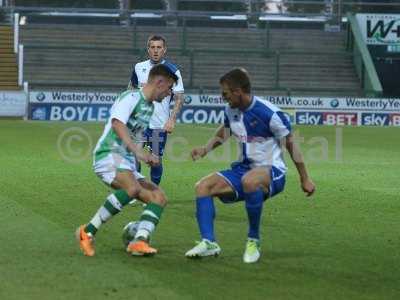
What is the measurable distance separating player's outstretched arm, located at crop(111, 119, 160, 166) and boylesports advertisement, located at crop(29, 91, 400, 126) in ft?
87.6

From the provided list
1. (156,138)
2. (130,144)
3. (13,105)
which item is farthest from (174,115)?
(13,105)

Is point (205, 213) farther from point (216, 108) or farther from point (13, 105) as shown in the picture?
point (216, 108)

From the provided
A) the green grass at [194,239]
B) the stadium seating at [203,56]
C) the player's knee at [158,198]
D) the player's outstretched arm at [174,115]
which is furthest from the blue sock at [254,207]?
the stadium seating at [203,56]

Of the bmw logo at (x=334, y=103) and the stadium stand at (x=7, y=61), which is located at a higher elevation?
the stadium stand at (x=7, y=61)

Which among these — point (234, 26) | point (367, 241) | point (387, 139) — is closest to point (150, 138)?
point (367, 241)

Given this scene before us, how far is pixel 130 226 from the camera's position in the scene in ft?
28.6

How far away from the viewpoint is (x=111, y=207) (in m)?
8.48

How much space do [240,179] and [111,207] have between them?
1.09 metres

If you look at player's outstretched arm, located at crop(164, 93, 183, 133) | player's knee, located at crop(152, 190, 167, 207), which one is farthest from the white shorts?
player's outstretched arm, located at crop(164, 93, 183, 133)

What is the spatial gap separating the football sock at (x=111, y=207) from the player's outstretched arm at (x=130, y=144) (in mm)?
490

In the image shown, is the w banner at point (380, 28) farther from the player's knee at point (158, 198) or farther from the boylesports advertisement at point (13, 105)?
the player's knee at point (158, 198)

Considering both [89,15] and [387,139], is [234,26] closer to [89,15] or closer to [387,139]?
[89,15]

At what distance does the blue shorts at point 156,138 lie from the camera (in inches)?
489

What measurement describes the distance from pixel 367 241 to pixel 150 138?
380 centimetres
